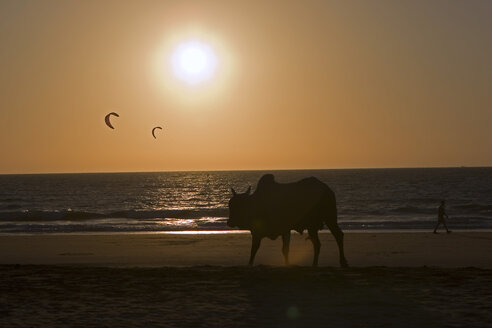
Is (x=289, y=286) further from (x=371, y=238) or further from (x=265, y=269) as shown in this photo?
(x=371, y=238)

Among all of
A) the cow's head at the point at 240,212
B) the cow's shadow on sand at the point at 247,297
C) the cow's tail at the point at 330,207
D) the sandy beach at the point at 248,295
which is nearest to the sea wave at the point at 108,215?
the sandy beach at the point at 248,295

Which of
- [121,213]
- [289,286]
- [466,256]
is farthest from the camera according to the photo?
[121,213]

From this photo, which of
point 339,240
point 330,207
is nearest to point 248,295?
point 330,207

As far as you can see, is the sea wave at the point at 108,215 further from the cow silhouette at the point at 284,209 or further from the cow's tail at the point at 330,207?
the cow's tail at the point at 330,207

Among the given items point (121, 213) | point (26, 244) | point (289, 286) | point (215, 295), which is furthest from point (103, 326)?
point (121, 213)

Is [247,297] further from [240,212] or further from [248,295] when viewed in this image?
[240,212]

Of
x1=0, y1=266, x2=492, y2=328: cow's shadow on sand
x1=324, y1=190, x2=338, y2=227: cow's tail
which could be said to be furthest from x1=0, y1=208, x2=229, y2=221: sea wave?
x1=0, y1=266, x2=492, y2=328: cow's shadow on sand

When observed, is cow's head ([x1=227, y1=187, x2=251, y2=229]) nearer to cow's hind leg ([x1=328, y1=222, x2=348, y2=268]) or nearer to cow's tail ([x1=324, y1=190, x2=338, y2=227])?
cow's tail ([x1=324, y1=190, x2=338, y2=227])

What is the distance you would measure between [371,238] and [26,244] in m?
13.0

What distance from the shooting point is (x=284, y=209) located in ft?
53.3

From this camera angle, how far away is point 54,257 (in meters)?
22.6

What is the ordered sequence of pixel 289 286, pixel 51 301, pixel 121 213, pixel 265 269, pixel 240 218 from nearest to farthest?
pixel 51 301, pixel 289 286, pixel 265 269, pixel 240 218, pixel 121 213

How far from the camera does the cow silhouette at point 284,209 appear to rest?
53.3 ft

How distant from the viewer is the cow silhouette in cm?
1623
